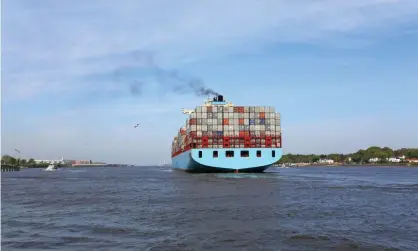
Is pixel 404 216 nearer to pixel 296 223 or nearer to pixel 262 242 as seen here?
pixel 296 223

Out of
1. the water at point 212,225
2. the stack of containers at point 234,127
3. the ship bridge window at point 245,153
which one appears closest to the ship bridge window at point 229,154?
the stack of containers at point 234,127

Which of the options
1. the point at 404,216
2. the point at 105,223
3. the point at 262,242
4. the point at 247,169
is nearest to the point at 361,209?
the point at 404,216

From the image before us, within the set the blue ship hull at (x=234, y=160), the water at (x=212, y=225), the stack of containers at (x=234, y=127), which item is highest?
the stack of containers at (x=234, y=127)

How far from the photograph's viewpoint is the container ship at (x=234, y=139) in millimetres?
73938

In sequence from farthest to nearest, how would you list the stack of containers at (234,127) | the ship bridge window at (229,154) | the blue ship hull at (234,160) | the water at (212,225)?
the stack of containers at (234,127) → the ship bridge window at (229,154) → the blue ship hull at (234,160) → the water at (212,225)

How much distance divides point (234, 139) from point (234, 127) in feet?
9.11

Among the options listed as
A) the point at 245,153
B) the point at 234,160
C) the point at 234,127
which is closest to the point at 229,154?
the point at 234,160

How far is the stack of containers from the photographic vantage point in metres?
75.4

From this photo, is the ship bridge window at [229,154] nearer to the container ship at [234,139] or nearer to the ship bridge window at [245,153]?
the container ship at [234,139]

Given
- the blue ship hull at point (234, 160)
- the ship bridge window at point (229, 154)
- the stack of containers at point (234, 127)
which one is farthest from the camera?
the stack of containers at point (234, 127)

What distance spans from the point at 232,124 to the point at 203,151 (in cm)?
789

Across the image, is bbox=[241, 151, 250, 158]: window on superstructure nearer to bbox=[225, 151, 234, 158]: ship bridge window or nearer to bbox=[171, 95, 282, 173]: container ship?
bbox=[171, 95, 282, 173]: container ship

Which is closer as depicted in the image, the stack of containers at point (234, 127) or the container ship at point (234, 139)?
the container ship at point (234, 139)

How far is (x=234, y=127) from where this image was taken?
77.5 m
